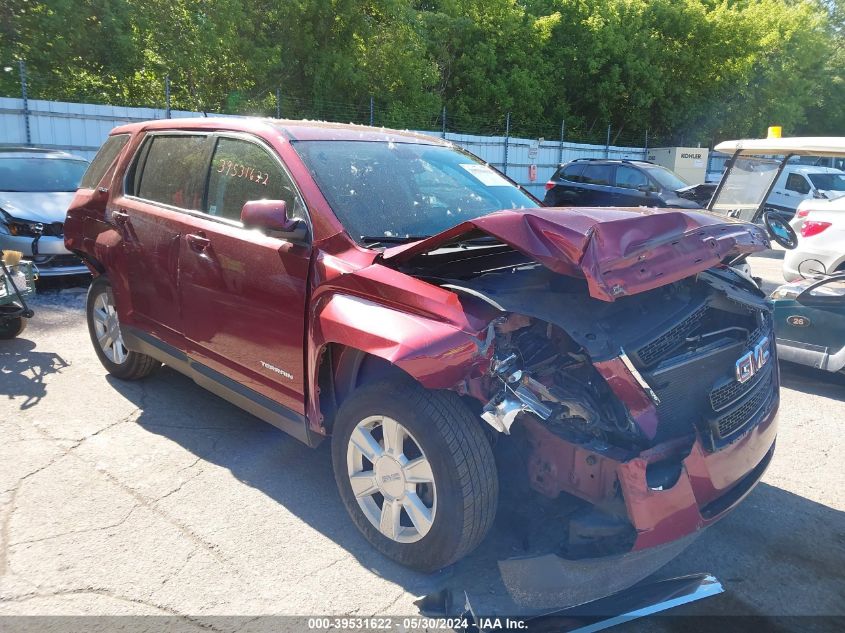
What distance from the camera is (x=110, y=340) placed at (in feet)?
16.6

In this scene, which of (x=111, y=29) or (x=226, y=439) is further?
(x=111, y=29)

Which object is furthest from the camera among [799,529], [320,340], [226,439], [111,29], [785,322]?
[111,29]

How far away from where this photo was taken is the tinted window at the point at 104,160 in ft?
16.3

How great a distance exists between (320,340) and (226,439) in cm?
153

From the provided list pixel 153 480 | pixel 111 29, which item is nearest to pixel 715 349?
pixel 153 480

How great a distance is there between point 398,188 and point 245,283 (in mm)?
960

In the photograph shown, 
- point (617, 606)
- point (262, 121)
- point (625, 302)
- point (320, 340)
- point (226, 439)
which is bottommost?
Answer: point (226, 439)

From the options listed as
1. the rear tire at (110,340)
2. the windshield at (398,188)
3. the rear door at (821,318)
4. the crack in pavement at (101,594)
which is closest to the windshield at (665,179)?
the rear door at (821,318)

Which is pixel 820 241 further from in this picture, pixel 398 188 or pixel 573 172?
pixel 573 172

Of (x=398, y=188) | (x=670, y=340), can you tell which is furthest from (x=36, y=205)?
(x=670, y=340)

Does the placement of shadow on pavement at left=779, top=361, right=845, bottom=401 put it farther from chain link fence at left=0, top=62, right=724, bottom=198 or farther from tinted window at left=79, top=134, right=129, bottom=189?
chain link fence at left=0, top=62, right=724, bottom=198

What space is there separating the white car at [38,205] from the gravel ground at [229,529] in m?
3.71

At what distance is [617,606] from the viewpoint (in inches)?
99.4

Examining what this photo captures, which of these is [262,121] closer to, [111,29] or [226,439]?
[226,439]
